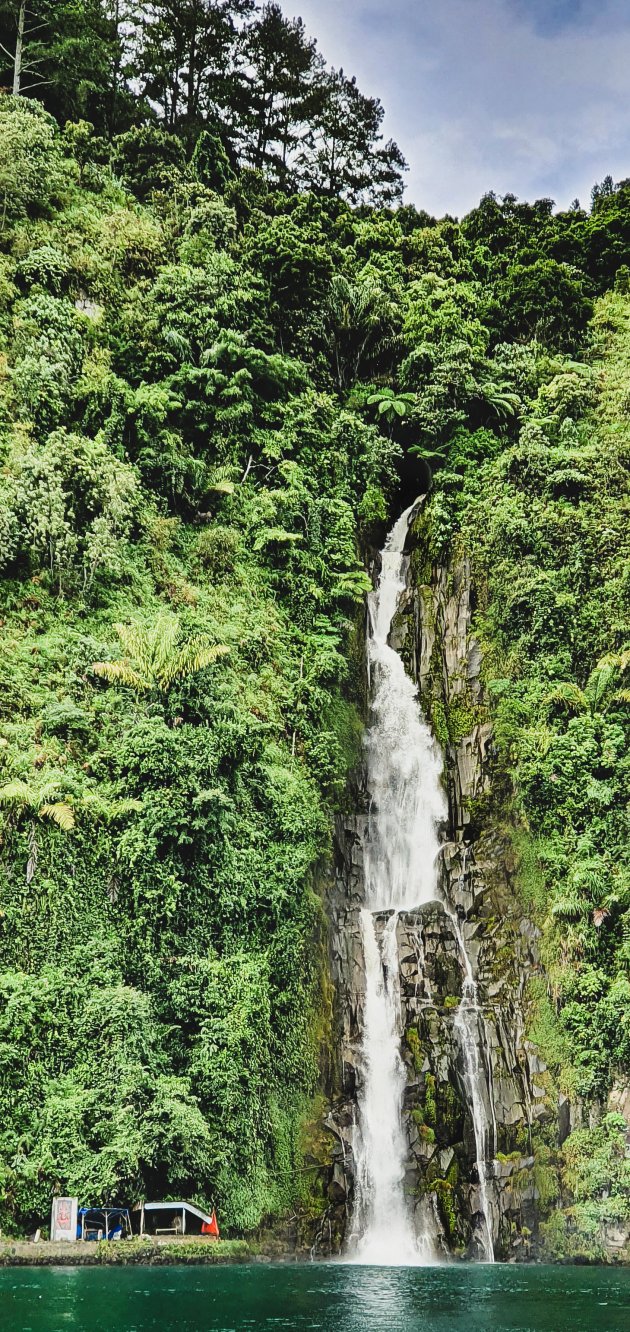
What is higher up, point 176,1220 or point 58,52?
point 58,52

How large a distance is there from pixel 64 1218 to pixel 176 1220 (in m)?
2.37

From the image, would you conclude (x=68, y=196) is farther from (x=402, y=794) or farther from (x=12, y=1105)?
(x=12, y=1105)

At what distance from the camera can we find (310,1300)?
12828 mm

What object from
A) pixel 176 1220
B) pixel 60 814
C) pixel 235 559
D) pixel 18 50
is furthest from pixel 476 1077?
pixel 18 50

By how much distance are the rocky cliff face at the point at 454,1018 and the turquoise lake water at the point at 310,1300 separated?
1838 millimetres

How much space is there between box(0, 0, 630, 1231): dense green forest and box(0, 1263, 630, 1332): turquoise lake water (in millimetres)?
1750

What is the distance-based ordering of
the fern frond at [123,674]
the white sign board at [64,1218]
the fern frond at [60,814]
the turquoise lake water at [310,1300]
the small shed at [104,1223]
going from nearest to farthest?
the turquoise lake water at [310,1300] → the white sign board at [64,1218] → the small shed at [104,1223] → the fern frond at [60,814] → the fern frond at [123,674]

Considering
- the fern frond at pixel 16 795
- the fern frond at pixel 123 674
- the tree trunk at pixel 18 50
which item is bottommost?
the fern frond at pixel 16 795

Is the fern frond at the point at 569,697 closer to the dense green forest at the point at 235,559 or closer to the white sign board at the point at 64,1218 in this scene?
the dense green forest at the point at 235,559

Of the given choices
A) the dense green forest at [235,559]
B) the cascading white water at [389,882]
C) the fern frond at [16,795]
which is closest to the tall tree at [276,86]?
the dense green forest at [235,559]

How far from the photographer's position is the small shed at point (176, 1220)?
53.7 feet

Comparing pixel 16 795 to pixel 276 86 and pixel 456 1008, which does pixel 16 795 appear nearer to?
pixel 456 1008

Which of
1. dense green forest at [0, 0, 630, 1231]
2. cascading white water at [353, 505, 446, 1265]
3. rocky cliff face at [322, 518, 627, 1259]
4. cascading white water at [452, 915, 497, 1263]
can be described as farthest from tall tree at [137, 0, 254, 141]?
cascading white water at [452, 915, 497, 1263]

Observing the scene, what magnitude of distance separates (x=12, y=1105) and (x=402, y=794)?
1138 centimetres
